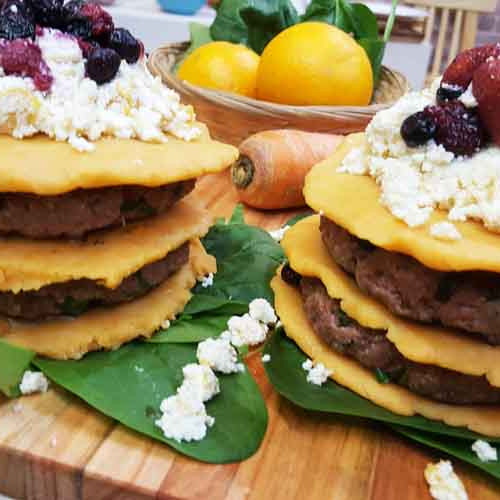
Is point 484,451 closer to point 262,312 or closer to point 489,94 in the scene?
point 262,312

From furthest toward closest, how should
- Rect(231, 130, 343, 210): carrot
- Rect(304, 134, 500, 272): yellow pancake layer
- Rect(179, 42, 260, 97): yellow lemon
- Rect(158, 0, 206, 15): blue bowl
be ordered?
Rect(158, 0, 206, 15): blue bowl
Rect(179, 42, 260, 97): yellow lemon
Rect(231, 130, 343, 210): carrot
Rect(304, 134, 500, 272): yellow pancake layer

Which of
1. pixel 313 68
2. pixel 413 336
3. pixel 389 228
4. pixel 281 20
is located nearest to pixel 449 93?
pixel 389 228

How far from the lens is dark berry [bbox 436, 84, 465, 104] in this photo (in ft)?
5.30

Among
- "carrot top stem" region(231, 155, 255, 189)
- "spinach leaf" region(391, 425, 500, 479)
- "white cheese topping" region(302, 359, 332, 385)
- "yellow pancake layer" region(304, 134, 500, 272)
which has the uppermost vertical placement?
"yellow pancake layer" region(304, 134, 500, 272)

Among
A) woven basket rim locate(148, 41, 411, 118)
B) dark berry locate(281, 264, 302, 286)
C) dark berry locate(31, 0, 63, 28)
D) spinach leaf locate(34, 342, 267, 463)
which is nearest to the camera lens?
spinach leaf locate(34, 342, 267, 463)

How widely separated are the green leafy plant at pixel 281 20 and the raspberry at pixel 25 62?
81.5 inches

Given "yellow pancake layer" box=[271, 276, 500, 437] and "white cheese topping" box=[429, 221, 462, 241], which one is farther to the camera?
"yellow pancake layer" box=[271, 276, 500, 437]

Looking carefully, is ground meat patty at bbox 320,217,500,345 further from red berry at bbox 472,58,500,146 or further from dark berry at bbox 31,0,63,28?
dark berry at bbox 31,0,63,28

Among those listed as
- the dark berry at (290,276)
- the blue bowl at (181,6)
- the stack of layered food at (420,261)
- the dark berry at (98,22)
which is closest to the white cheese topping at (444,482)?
the stack of layered food at (420,261)

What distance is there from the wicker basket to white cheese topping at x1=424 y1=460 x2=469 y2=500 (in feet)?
5.99

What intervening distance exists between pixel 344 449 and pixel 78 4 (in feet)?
4.29

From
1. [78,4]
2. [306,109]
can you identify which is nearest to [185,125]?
[78,4]

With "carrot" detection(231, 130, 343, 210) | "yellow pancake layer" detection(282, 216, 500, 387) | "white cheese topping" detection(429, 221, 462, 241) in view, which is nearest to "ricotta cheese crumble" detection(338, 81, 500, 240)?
"white cheese topping" detection(429, 221, 462, 241)

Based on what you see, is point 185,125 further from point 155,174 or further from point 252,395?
point 252,395
